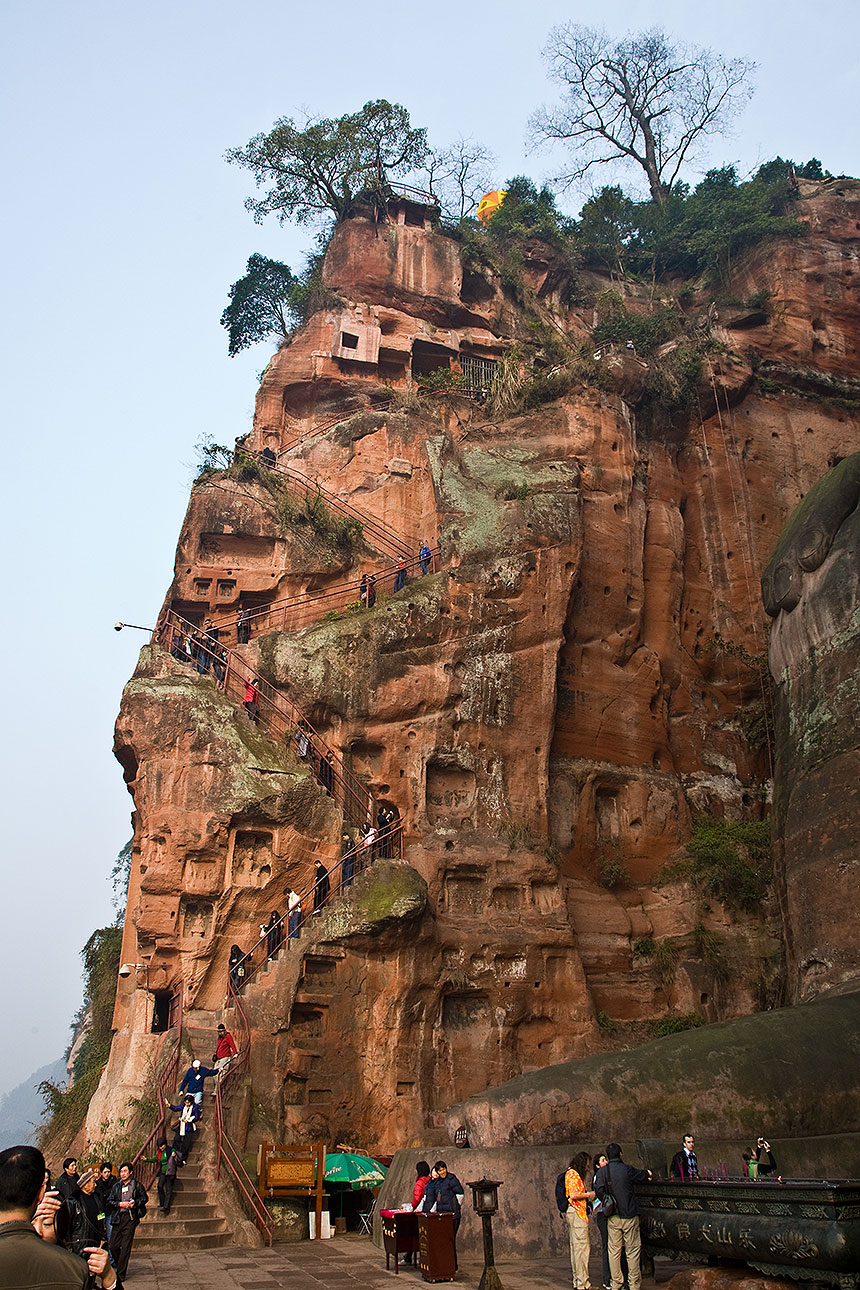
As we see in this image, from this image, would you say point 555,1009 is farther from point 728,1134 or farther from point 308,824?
point 728,1134

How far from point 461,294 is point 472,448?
9.15m

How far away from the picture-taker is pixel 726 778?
2605 centimetres

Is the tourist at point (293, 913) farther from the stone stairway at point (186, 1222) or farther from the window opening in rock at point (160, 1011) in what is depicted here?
the stone stairway at point (186, 1222)

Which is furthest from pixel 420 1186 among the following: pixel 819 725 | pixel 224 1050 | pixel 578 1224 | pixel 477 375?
pixel 477 375

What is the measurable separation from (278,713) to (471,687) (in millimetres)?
4043

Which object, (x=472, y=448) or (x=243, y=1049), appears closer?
(x=243, y=1049)

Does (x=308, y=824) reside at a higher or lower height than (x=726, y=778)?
lower

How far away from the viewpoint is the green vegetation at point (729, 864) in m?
22.8

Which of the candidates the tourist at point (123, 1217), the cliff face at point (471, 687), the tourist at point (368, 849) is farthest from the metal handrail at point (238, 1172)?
the tourist at point (368, 849)

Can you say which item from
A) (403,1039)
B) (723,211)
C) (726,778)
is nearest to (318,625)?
(403,1039)

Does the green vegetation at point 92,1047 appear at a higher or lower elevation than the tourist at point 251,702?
lower

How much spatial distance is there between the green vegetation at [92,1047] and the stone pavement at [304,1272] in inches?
389

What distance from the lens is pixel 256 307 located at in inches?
1412

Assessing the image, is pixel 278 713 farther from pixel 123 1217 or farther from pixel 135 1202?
pixel 123 1217
